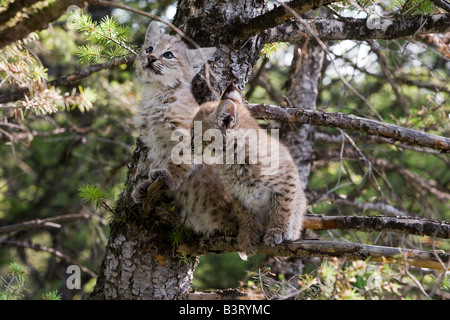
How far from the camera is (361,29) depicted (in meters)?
4.04

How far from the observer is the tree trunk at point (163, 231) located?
3.98 metres

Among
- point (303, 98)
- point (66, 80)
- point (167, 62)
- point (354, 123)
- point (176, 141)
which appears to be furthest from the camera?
point (303, 98)

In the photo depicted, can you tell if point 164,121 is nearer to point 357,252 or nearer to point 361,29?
point 361,29

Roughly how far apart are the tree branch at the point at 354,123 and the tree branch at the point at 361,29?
26.7 inches

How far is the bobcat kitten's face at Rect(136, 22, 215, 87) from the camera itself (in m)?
4.53

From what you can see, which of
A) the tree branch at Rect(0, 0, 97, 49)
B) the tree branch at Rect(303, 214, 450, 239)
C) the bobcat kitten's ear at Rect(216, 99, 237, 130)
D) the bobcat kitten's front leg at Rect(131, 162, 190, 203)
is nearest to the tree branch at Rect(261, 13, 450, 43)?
the bobcat kitten's ear at Rect(216, 99, 237, 130)

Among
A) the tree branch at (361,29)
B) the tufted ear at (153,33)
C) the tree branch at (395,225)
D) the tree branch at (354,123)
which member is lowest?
the tree branch at (395,225)

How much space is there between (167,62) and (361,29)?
6.10ft

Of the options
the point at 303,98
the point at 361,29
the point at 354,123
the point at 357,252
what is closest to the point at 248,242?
the point at 357,252

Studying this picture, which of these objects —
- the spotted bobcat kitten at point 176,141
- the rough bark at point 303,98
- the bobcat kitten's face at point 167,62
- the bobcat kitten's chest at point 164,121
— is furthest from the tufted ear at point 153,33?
the rough bark at point 303,98

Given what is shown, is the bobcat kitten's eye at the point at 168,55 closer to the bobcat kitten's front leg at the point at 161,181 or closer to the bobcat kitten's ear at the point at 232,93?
the bobcat kitten's ear at the point at 232,93

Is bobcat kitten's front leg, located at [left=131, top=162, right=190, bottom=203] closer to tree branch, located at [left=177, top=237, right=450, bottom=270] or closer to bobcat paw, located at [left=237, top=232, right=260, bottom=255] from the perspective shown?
bobcat paw, located at [left=237, top=232, right=260, bottom=255]

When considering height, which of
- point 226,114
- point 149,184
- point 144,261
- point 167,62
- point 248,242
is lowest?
point 144,261
